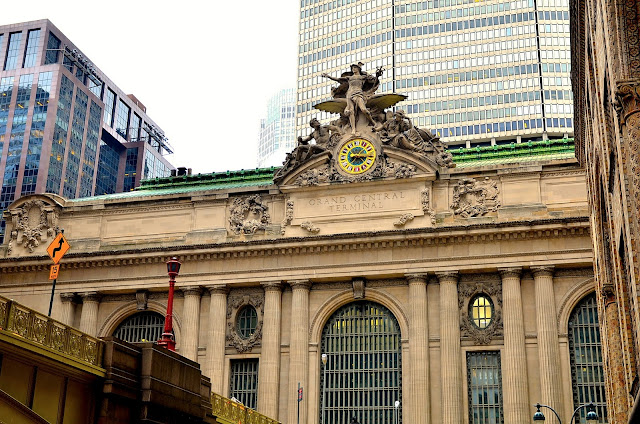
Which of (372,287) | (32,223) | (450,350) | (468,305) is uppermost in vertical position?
(32,223)

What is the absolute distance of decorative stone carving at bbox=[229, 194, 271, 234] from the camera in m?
53.3

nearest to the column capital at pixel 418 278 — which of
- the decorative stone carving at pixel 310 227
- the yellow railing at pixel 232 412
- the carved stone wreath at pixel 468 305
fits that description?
the carved stone wreath at pixel 468 305

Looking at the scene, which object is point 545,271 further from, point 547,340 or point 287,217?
point 287,217

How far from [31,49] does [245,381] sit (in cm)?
12295

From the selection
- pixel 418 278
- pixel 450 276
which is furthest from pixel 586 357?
pixel 418 278

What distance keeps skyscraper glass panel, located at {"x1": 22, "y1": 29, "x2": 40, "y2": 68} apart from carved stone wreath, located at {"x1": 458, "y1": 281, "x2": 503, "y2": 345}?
125190mm

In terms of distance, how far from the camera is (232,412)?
32875 mm

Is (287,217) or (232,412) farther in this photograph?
(287,217)

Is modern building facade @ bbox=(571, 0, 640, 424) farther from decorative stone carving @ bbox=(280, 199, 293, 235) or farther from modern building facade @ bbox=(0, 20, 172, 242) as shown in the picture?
modern building facade @ bbox=(0, 20, 172, 242)

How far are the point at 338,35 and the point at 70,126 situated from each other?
175 feet

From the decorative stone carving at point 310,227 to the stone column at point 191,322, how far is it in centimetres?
756

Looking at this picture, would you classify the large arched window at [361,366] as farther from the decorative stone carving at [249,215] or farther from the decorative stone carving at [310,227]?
the decorative stone carving at [249,215]

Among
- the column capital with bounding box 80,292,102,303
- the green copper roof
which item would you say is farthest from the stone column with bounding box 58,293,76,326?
the green copper roof

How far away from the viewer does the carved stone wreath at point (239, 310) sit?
51062 mm
